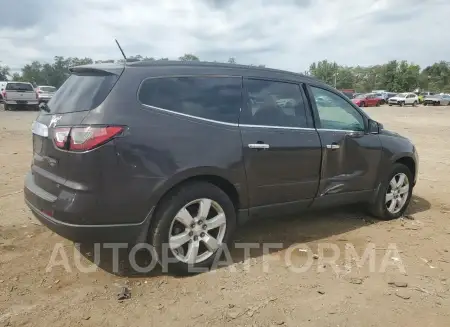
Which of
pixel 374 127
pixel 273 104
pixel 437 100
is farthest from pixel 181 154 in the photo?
pixel 437 100

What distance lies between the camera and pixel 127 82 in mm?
3211

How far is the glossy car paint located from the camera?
3.03 m

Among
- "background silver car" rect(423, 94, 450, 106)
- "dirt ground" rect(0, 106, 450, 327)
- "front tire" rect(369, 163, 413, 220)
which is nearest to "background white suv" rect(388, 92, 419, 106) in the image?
"background silver car" rect(423, 94, 450, 106)

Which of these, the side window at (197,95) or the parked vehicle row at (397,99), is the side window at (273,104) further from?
the parked vehicle row at (397,99)

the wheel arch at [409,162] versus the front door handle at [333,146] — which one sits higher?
the front door handle at [333,146]

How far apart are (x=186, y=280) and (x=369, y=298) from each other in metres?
1.48

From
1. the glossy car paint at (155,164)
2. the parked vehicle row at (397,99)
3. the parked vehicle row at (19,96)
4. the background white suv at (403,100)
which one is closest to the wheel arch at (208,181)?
the glossy car paint at (155,164)

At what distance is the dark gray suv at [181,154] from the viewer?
9.98 ft

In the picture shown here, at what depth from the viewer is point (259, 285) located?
3.40 metres

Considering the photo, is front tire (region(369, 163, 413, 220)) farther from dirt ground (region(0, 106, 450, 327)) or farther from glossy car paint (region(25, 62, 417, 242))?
glossy car paint (region(25, 62, 417, 242))

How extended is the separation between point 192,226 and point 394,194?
2988 millimetres

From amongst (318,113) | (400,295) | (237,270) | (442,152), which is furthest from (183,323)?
(442,152)

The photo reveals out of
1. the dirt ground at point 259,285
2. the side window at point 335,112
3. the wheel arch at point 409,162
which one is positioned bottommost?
the dirt ground at point 259,285

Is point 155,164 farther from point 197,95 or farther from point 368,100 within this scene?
point 368,100
